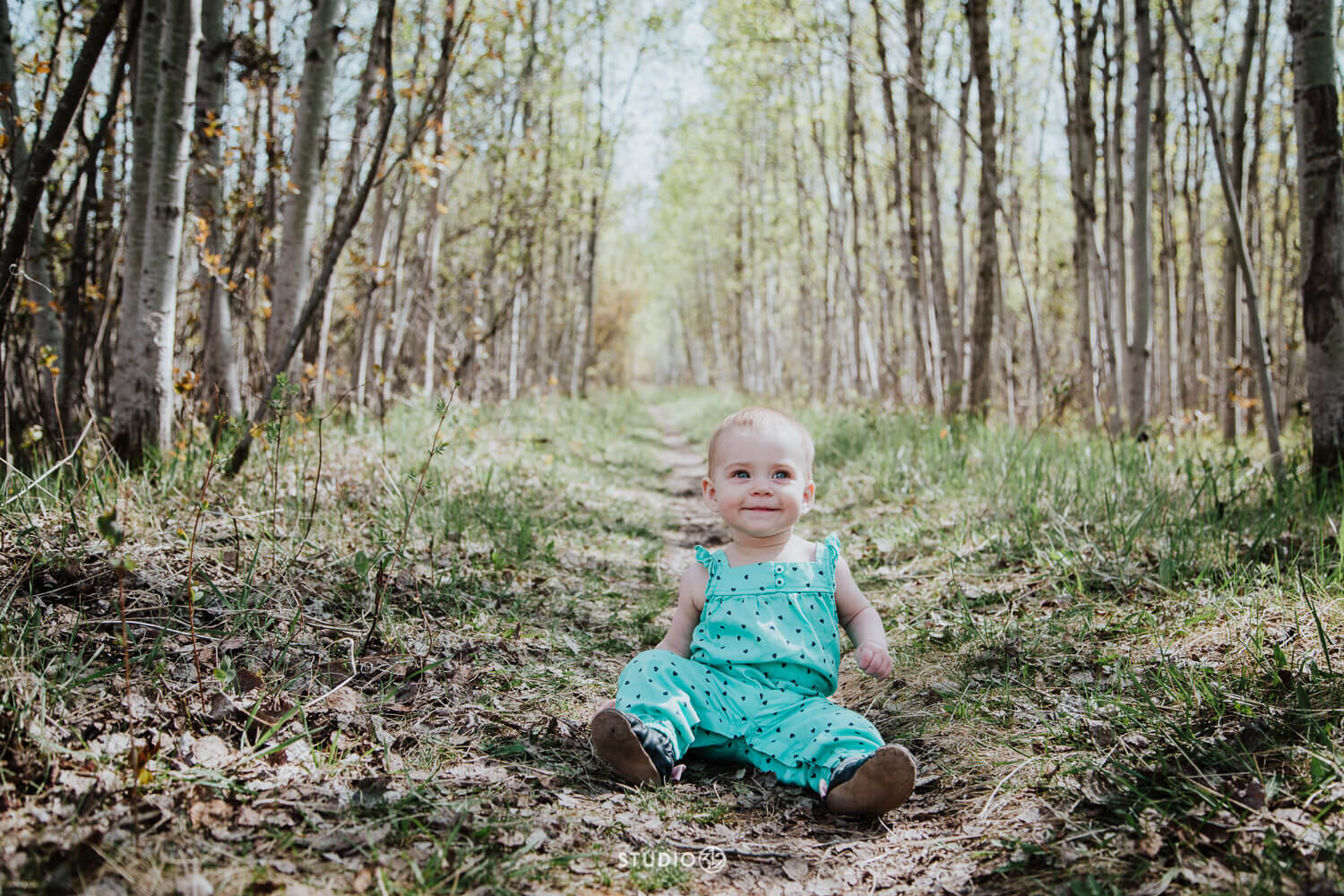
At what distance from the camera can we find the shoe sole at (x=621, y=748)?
1.98 meters

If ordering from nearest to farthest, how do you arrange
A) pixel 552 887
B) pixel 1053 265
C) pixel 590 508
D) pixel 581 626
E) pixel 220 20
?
pixel 552 887, pixel 581 626, pixel 220 20, pixel 590 508, pixel 1053 265

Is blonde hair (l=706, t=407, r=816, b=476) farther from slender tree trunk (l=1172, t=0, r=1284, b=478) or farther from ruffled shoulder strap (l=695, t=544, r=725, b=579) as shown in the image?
slender tree trunk (l=1172, t=0, r=1284, b=478)

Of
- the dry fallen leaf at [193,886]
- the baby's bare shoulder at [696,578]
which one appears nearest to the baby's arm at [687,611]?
the baby's bare shoulder at [696,578]

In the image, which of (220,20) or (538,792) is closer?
(538,792)

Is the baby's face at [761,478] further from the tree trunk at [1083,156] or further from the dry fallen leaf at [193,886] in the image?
the tree trunk at [1083,156]

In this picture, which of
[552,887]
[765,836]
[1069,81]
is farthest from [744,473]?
[1069,81]

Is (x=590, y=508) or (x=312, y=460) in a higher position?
(x=312, y=460)

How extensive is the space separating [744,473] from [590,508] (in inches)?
135

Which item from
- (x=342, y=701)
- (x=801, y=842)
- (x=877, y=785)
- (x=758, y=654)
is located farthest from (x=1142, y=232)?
(x=342, y=701)

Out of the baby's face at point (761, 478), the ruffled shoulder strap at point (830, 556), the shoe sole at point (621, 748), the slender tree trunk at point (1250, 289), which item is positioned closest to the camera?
the shoe sole at point (621, 748)

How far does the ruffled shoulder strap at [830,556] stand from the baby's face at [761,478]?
16cm

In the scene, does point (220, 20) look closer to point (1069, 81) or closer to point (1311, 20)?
point (1311, 20)

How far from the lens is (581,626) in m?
3.34

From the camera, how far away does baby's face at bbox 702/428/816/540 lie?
2.38 metres
